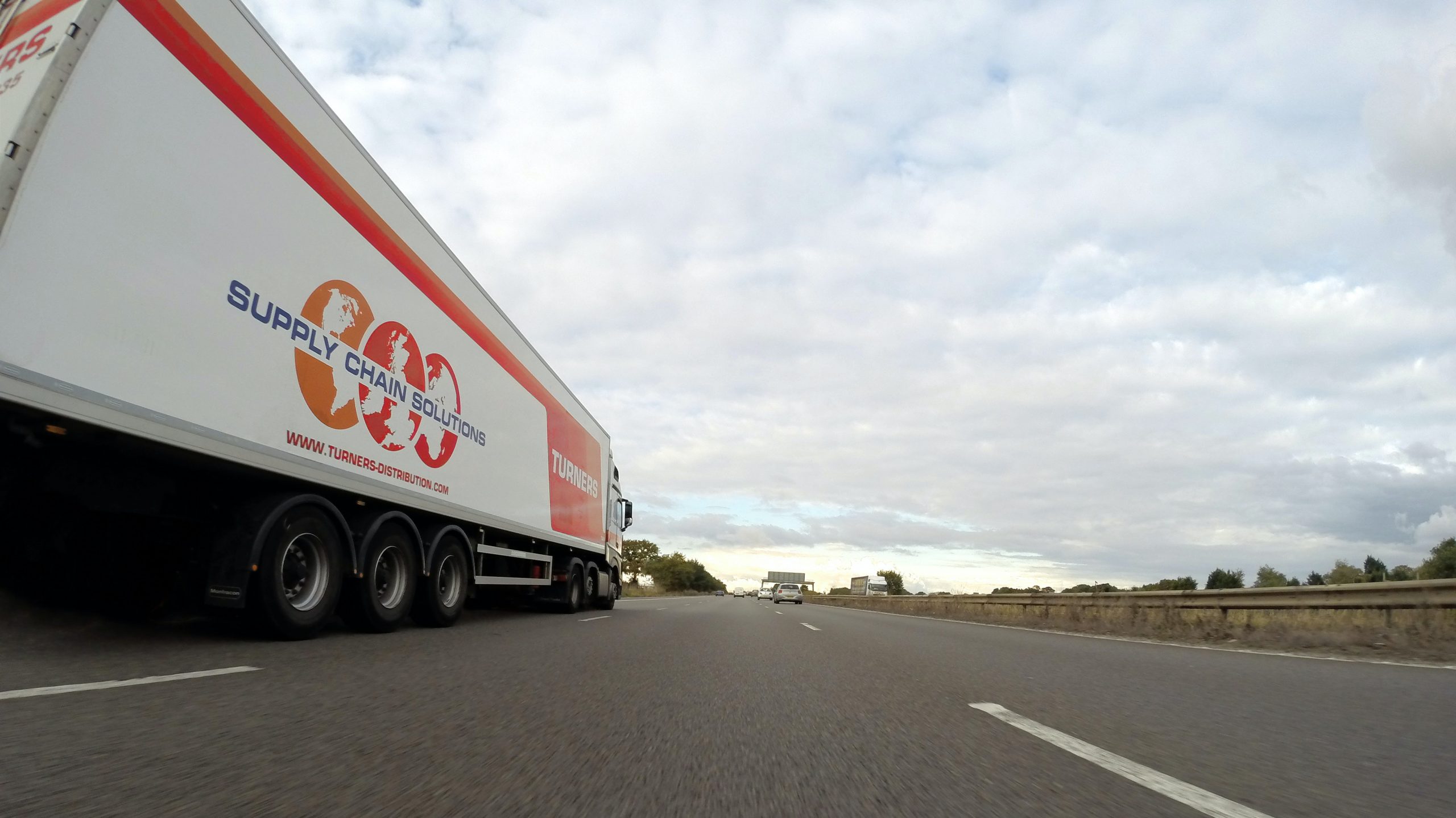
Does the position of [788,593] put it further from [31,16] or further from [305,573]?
[31,16]

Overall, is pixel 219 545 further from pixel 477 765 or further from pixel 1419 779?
pixel 1419 779

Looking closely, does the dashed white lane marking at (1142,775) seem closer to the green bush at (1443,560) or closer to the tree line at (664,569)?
the green bush at (1443,560)

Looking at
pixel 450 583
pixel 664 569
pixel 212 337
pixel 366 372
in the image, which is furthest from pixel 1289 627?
pixel 664 569

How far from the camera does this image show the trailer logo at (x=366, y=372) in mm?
6844

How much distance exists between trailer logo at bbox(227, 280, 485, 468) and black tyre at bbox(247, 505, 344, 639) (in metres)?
0.92

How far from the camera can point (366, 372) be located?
7871mm

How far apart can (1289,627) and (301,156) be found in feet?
44.2

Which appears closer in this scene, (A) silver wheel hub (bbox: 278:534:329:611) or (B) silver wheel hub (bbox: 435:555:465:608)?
(A) silver wheel hub (bbox: 278:534:329:611)

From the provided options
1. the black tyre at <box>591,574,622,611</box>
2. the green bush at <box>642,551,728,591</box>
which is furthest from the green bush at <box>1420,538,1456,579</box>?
the green bush at <box>642,551,728,591</box>

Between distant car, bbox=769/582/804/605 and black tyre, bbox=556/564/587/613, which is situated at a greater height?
black tyre, bbox=556/564/587/613

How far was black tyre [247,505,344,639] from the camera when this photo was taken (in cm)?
660

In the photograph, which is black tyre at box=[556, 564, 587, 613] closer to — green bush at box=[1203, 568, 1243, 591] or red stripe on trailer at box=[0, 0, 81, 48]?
red stripe on trailer at box=[0, 0, 81, 48]

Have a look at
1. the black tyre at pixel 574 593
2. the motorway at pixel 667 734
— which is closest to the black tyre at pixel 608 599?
the black tyre at pixel 574 593

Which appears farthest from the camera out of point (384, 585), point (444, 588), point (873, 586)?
point (873, 586)
